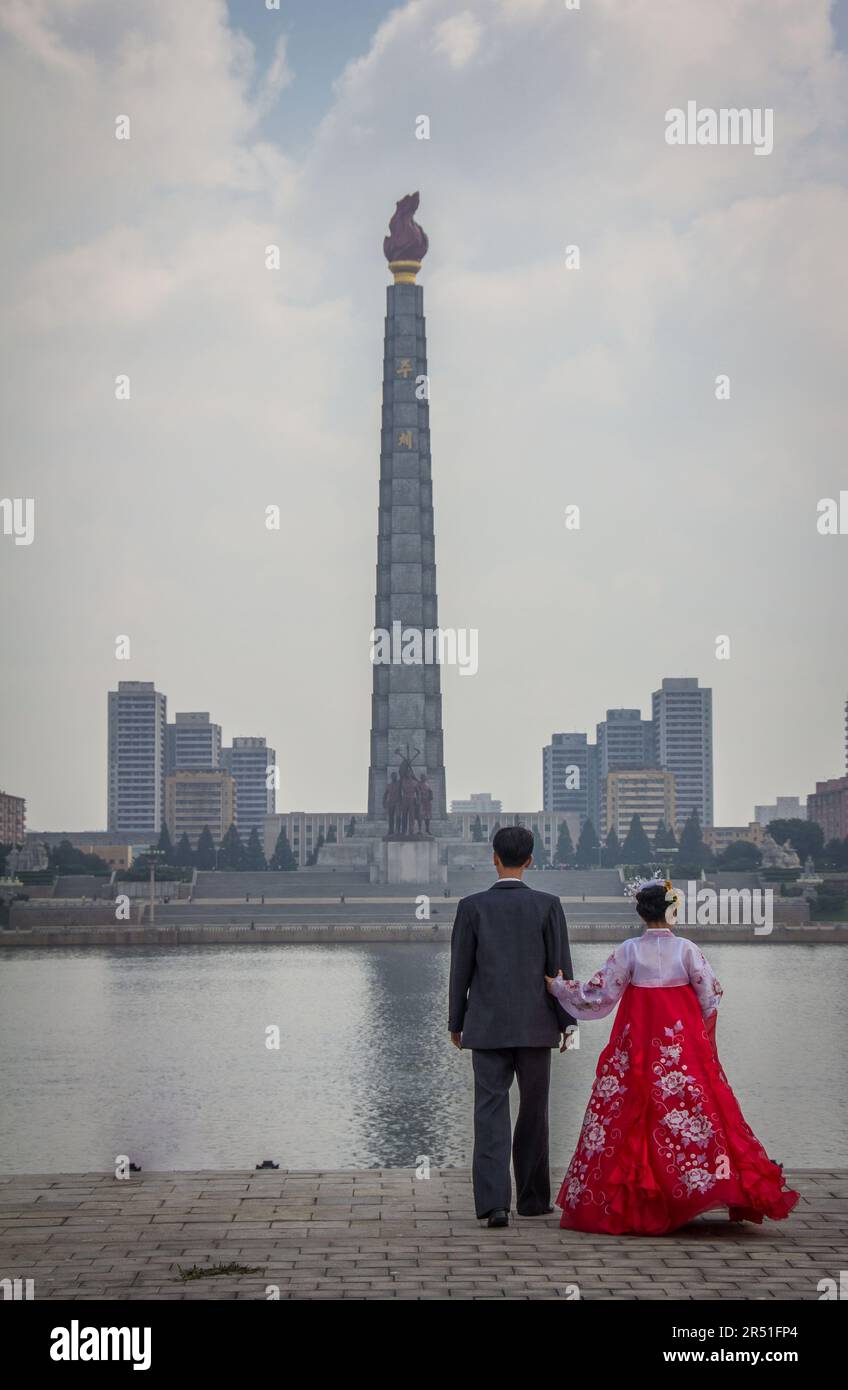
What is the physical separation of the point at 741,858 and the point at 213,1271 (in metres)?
81.0

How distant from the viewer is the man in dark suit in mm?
8148

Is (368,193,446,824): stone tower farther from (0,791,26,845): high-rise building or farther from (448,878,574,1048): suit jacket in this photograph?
(0,791,26,845): high-rise building

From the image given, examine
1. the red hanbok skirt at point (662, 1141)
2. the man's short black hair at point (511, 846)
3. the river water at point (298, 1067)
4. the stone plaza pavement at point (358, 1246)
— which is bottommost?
the river water at point (298, 1067)

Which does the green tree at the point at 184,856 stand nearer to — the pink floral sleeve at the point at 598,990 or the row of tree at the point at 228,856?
the row of tree at the point at 228,856

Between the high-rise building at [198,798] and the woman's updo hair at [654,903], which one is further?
the high-rise building at [198,798]

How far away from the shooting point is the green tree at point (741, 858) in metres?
84.1

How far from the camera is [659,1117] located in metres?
7.82

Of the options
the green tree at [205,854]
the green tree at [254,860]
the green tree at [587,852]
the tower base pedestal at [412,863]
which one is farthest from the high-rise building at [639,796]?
the tower base pedestal at [412,863]

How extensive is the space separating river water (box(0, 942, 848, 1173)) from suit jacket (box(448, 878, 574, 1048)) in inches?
326

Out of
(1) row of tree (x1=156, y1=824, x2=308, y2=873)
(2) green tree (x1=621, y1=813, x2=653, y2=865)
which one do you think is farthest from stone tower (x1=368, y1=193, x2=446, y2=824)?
(2) green tree (x1=621, y1=813, x2=653, y2=865)

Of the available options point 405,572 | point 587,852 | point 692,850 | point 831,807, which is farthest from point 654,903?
point 831,807

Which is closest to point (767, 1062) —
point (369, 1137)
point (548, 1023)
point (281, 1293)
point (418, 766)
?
point (369, 1137)
